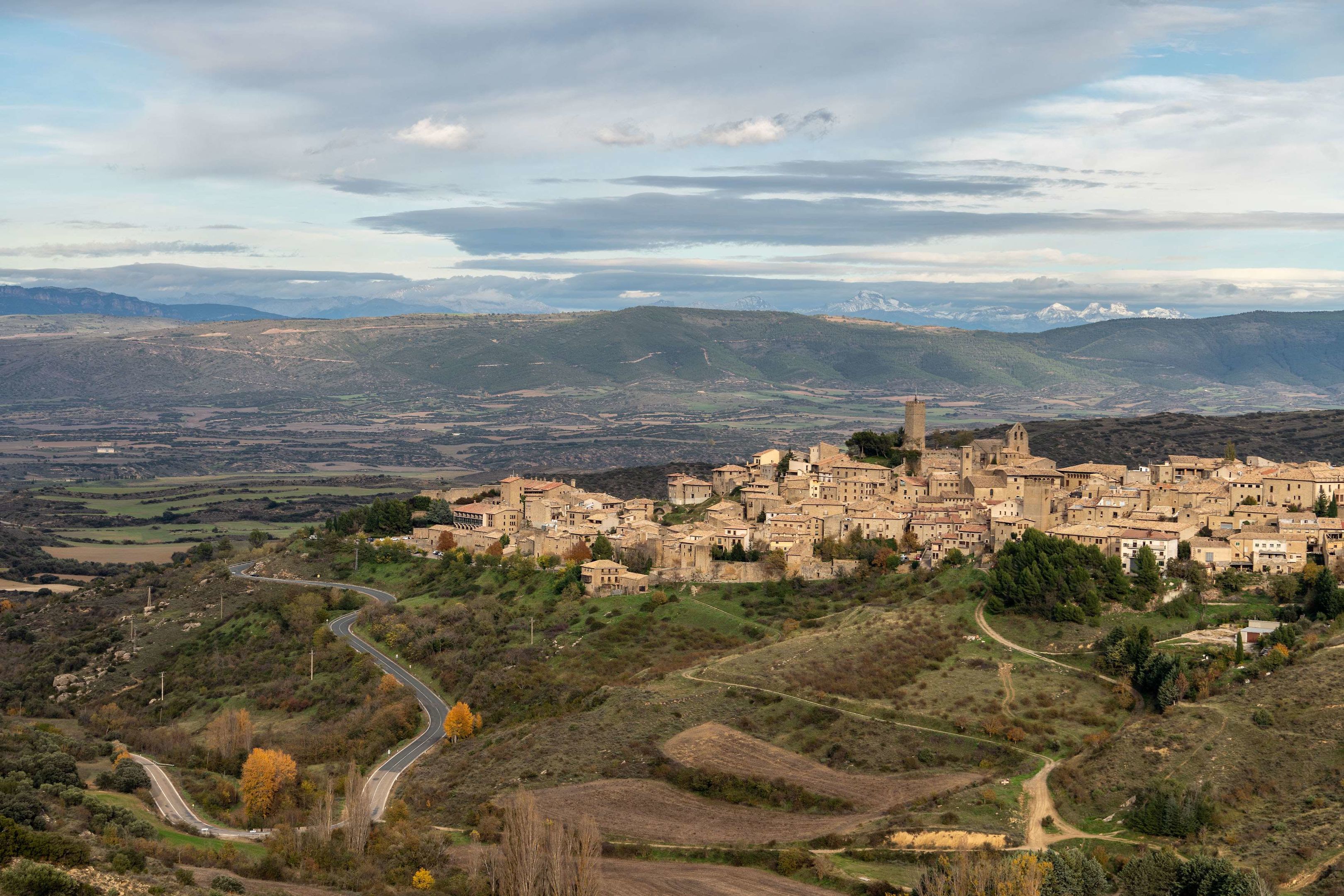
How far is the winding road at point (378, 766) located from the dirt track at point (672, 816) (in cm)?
664

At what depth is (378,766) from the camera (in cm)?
4928

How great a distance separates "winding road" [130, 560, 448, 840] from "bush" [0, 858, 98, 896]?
1146cm

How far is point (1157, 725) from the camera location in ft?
144

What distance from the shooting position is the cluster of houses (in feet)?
188

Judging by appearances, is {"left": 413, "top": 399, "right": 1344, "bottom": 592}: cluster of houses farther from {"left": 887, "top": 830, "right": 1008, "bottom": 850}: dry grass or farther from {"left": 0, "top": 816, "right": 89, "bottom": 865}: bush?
{"left": 0, "top": 816, "right": 89, "bottom": 865}: bush

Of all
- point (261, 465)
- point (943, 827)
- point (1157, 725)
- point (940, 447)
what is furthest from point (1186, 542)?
point (261, 465)

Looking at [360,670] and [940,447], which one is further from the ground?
[940,447]

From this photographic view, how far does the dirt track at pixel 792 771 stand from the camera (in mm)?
42281

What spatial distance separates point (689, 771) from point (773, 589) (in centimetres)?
1831

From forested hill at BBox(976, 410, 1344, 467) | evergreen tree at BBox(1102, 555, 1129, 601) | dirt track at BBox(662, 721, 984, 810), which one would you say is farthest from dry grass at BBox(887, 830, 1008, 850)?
forested hill at BBox(976, 410, 1344, 467)

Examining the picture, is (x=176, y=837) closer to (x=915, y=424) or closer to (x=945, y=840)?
(x=945, y=840)

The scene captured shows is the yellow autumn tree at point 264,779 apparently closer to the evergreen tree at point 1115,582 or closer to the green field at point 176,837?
the green field at point 176,837

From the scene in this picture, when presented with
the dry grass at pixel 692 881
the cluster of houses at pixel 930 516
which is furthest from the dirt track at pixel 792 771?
the cluster of houses at pixel 930 516

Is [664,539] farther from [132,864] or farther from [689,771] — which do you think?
[132,864]
